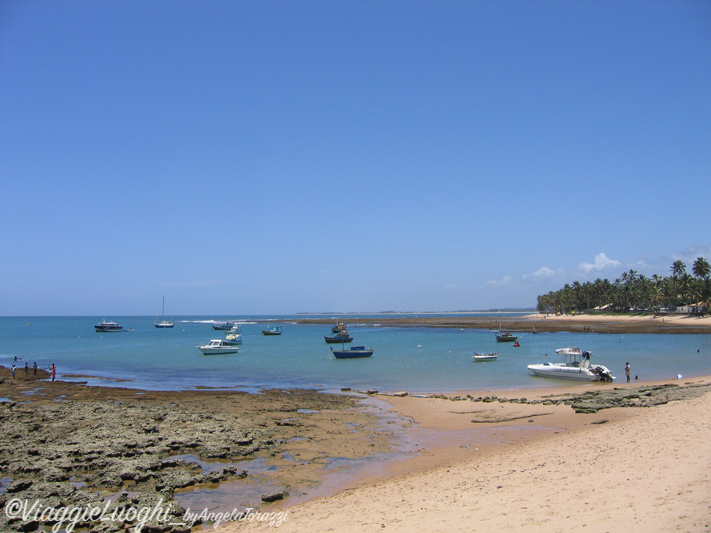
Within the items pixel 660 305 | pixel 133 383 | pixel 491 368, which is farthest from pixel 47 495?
pixel 660 305

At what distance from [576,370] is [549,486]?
2622cm

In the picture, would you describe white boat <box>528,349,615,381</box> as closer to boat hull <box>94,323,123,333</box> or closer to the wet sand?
the wet sand

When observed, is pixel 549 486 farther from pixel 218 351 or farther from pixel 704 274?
pixel 704 274

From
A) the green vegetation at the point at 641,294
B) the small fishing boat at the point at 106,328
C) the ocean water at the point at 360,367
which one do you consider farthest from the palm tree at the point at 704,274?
the small fishing boat at the point at 106,328

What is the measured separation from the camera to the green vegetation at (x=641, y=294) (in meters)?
111

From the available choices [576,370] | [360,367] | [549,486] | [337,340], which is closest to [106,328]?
[337,340]

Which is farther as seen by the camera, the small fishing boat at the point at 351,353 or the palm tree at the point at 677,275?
the palm tree at the point at 677,275

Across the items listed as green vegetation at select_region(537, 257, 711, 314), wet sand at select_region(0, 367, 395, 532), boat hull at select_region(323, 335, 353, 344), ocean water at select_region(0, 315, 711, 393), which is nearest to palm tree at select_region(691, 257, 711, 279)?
green vegetation at select_region(537, 257, 711, 314)

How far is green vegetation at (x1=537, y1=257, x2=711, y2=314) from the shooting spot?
11094cm

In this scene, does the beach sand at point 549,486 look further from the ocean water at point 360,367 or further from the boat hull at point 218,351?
the boat hull at point 218,351

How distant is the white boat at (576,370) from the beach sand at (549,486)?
1452cm

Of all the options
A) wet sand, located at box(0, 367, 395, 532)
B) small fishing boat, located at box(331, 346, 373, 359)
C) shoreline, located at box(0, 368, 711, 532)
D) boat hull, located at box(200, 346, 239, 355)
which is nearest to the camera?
shoreline, located at box(0, 368, 711, 532)

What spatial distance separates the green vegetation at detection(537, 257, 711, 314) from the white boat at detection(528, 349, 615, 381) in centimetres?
9020

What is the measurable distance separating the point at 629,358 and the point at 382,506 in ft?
147
